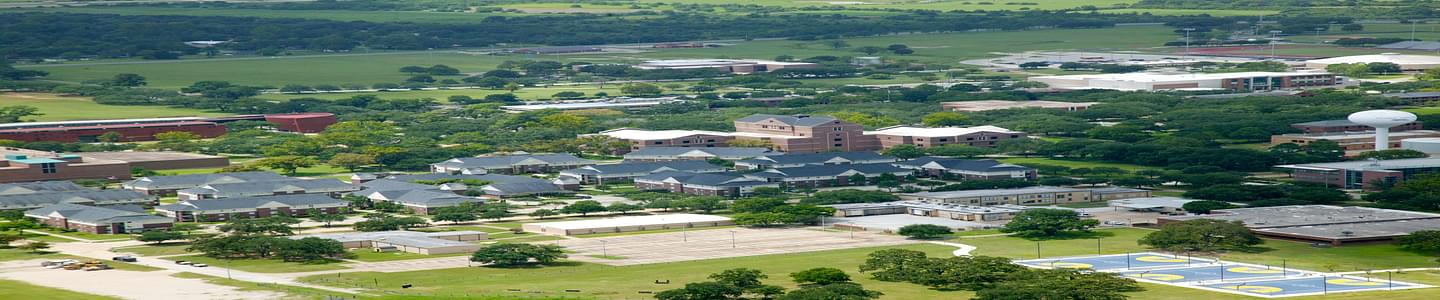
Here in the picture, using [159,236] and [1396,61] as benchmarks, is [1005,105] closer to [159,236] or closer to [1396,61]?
[1396,61]

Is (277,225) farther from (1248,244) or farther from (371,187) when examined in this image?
(1248,244)

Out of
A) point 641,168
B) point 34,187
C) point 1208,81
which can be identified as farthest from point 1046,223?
point 1208,81

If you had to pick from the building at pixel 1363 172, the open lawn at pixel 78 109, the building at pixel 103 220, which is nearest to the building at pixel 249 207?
the building at pixel 103 220

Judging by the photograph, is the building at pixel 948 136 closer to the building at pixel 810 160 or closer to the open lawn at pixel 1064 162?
the open lawn at pixel 1064 162

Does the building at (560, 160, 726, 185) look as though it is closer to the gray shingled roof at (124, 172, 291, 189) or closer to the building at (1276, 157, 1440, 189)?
the gray shingled roof at (124, 172, 291, 189)

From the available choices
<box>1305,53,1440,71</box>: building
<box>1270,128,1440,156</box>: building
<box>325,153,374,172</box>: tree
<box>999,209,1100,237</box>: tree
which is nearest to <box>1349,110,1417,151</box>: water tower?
<box>1270,128,1440,156</box>: building

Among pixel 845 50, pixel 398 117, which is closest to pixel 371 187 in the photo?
pixel 398 117
